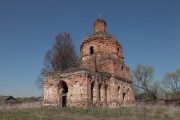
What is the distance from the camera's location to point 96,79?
18.8m

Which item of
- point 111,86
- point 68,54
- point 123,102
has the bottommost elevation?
→ point 123,102

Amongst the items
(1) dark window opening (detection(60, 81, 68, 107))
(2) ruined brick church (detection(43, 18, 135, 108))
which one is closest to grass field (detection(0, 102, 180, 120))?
(2) ruined brick church (detection(43, 18, 135, 108))

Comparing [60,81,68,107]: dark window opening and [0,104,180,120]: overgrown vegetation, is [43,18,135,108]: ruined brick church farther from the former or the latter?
[0,104,180,120]: overgrown vegetation

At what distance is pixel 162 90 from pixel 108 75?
825 inches

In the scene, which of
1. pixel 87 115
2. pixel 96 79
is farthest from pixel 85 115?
pixel 96 79

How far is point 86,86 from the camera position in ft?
56.3

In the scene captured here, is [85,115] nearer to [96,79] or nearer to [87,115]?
[87,115]

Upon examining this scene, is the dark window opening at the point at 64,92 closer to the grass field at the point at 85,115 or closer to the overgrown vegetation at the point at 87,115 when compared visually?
the grass field at the point at 85,115

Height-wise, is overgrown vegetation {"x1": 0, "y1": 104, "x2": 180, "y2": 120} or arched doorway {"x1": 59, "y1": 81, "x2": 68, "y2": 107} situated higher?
arched doorway {"x1": 59, "y1": 81, "x2": 68, "y2": 107}

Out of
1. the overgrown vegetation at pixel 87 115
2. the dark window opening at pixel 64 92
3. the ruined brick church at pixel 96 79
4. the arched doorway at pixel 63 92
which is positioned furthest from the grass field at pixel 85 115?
the dark window opening at pixel 64 92

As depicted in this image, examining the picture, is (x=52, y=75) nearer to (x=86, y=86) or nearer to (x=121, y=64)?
(x=86, y=86)

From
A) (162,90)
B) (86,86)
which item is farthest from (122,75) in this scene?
(162,90)

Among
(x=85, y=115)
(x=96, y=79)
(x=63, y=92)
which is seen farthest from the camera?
(x=63, y=92)

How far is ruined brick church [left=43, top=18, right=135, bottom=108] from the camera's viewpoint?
1761cm
